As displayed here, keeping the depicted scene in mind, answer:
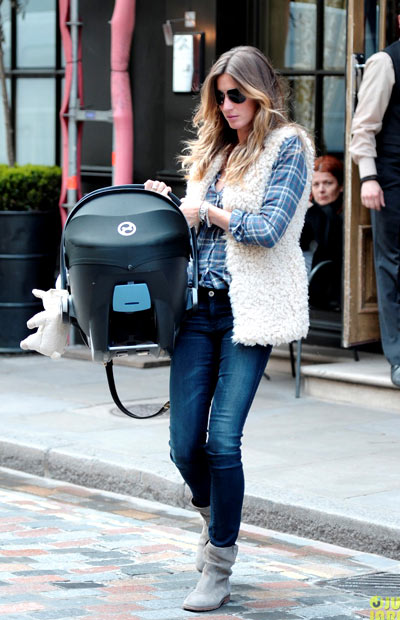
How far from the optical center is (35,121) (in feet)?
38.3

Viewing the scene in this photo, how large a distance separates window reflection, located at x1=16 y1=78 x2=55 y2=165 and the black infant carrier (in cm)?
735

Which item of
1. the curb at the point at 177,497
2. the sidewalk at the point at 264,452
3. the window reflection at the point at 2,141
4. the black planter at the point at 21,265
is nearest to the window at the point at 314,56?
the sidewalk at the point at 264,452

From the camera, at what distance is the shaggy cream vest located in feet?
14.4

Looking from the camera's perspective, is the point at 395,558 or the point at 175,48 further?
the point at 175,48

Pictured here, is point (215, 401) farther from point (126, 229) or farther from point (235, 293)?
point (126, 229)

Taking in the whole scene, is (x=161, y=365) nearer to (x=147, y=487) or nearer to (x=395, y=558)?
(x=147, y=487)

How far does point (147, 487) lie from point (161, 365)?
3370 millimetres

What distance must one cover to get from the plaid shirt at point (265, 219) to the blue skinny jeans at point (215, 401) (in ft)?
0.30

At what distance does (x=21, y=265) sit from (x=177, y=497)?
172 inches

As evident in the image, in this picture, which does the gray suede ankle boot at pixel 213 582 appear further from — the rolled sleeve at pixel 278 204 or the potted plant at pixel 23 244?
the potted plant at pixel 23 244

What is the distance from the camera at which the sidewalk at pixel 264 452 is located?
222 inches

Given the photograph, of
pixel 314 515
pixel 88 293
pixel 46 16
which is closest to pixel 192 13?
pixel 46 16

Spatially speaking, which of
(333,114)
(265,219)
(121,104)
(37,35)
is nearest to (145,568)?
(265,219)

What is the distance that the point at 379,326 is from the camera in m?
8.40
